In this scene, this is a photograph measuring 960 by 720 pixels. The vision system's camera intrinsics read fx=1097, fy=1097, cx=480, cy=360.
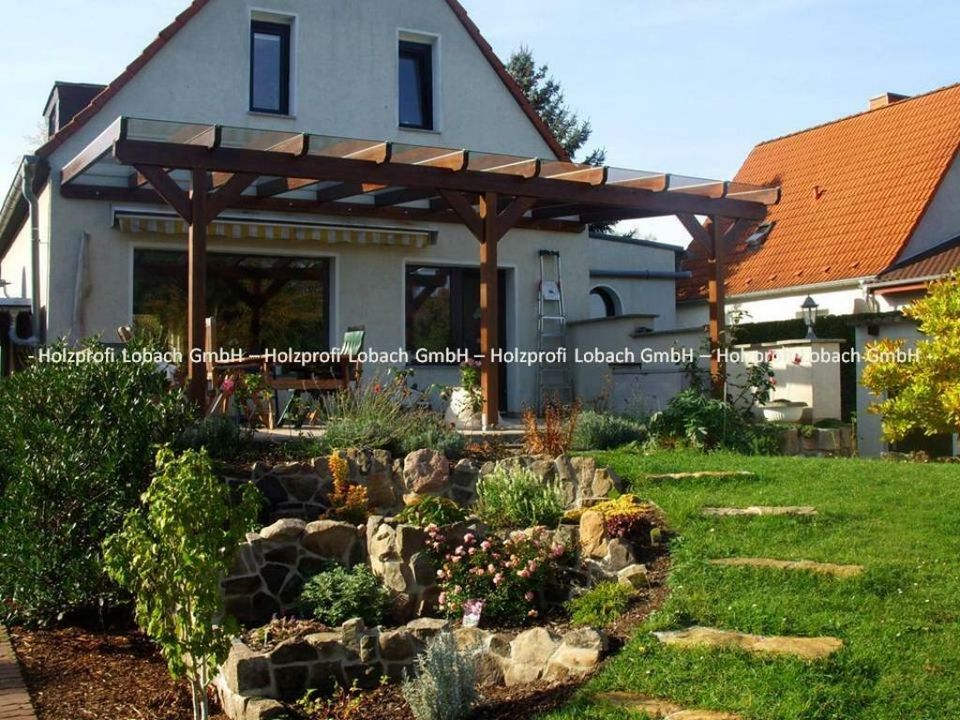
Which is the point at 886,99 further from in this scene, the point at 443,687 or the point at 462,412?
the point at 443,687

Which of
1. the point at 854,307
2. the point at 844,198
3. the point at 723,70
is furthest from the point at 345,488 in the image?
the point at 844,198

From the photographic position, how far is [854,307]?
75.6ft

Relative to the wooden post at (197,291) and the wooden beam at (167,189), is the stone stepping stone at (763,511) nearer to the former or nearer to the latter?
A: the wooden post at (197,291)

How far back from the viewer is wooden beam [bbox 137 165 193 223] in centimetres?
1156

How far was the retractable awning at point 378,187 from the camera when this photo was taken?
11.8 meters

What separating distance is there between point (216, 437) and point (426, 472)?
2.15 m

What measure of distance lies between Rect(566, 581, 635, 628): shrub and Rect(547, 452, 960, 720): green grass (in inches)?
13.7

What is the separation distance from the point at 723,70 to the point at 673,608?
6990mm

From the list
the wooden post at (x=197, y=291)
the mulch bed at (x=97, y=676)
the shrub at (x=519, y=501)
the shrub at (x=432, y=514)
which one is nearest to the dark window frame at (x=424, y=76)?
the wooden post at (x=197, y=291)

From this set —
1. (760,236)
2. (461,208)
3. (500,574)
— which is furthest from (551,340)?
(760,236)

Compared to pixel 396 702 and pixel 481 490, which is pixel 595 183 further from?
pixel 396 702

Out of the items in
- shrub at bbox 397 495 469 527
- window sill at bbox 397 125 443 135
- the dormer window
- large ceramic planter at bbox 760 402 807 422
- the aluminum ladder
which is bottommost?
shrub at bbox 397 495 469 527

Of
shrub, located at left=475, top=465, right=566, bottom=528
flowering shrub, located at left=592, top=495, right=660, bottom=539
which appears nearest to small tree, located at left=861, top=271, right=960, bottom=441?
flowering shrub, located at left=592, top=495, right=660, bottom=539

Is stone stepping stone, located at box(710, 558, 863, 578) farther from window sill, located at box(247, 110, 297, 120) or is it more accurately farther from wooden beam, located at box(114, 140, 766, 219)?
window sill, located at box(247, 110, 297, 120)
